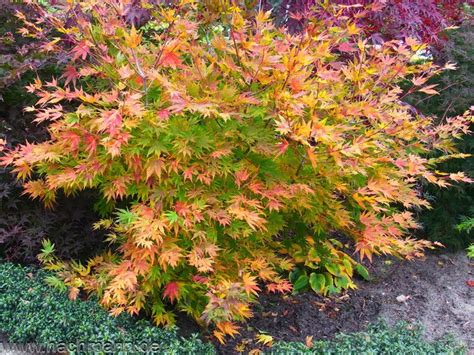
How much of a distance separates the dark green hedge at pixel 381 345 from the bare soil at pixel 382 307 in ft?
0.96

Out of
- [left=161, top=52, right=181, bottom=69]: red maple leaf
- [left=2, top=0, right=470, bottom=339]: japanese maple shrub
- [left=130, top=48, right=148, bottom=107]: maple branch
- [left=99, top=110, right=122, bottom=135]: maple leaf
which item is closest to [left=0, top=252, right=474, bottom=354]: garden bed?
[left=2, top=0, right=470, bottom=339]: japanese maple shrub

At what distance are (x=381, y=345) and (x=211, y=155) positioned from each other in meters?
1.42

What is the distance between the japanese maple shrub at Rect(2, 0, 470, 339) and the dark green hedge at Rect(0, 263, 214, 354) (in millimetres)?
134

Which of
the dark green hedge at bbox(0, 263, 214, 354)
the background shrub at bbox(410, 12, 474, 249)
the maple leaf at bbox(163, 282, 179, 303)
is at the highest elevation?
the background shrub at bbox(410, 12, 474, 249)

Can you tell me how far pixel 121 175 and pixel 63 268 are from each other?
987 millimetres

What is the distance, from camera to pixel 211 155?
267 cm

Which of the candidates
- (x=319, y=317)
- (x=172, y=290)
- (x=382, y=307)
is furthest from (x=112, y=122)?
(x=382, y=307)

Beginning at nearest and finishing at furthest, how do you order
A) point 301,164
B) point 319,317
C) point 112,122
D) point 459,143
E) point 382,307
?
point 112,122
point 301,164
point 319,317
point 382,307
point 459,143

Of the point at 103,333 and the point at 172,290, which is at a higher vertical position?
the point at 172,290

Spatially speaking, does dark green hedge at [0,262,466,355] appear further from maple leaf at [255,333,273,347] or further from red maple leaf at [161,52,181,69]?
red maple leaf at [161,52,181,69]

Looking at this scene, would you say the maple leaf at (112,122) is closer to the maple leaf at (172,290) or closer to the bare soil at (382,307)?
the maple leaf at (172,290)

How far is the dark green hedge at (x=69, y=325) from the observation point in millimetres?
2732

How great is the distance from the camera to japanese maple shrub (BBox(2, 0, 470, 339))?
103 inches

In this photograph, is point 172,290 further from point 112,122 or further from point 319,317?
point 319,317
